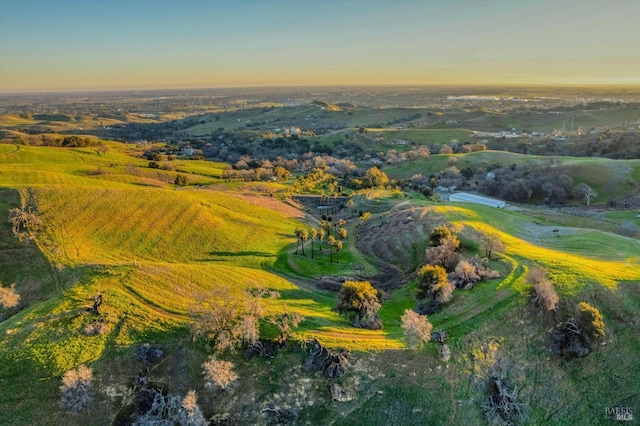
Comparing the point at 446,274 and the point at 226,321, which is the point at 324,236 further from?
the point at 226,321

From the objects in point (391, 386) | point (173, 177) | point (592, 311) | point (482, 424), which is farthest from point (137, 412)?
point (173, 177)

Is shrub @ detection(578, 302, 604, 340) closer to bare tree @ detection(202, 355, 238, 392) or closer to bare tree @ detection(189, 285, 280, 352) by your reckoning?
bare tree @ detection(189, 285, 280, 352)

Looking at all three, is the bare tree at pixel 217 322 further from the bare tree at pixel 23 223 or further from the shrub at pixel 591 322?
the bare tree at pixel 23 223

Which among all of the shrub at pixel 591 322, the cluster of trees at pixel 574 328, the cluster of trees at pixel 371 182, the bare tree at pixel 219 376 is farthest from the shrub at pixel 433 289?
the cluster of trees at pixel 371 182

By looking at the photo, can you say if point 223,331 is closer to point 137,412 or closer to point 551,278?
point 137,412

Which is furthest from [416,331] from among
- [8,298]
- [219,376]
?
[8,298]

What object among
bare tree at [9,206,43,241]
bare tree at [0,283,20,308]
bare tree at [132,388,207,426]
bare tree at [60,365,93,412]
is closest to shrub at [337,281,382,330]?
bare tree at [132,388,207,426]
